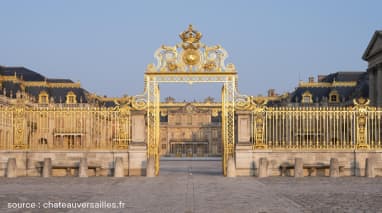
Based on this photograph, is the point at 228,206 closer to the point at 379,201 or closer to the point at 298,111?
the point at 379,201

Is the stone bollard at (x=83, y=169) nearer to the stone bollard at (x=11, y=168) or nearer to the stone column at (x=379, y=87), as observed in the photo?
the stone bollard at (x=11, y=168)

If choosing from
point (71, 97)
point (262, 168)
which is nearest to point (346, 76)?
point (71, 97)

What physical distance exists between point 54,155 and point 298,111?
9822mm

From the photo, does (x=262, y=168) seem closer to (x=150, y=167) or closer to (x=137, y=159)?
(x=150, y=167)

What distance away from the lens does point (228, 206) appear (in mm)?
14422

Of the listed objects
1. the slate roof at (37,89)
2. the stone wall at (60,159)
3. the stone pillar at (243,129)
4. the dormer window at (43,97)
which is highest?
the slate roof at (37,89)

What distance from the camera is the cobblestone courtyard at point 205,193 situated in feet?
46.8

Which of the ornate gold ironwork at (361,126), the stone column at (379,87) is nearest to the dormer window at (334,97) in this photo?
the stone column at (379,87)

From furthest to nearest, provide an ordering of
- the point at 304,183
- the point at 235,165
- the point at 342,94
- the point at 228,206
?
the point at 342,94 < the point at 235,165 < the point at 304,183 < the point at 228,206

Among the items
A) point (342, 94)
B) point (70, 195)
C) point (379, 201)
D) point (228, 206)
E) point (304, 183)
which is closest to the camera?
point (228, 206)

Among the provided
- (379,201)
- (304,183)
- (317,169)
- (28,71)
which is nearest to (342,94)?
(28,71)

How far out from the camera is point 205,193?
17.4 metres

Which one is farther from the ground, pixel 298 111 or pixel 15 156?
pixel 298 111

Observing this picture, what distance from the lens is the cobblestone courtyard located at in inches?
561
